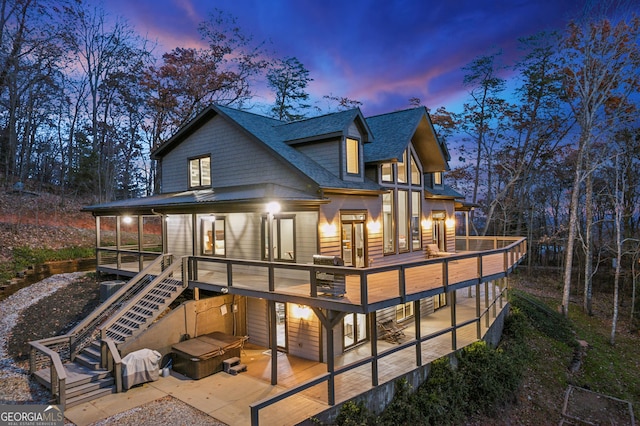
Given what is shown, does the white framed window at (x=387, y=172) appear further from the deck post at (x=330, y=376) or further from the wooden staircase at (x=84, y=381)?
the wooden staircase at (x=84, y=381)

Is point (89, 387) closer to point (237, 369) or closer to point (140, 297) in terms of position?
point (140, 297)

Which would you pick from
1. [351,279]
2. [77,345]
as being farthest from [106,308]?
[351,279]

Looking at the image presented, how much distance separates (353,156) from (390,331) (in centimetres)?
660

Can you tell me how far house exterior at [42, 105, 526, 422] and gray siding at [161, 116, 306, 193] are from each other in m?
0.06

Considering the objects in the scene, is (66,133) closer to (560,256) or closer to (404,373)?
(404,373)

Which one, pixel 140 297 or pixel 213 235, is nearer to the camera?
pixel 140 297

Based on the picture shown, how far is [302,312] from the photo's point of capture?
11688mm

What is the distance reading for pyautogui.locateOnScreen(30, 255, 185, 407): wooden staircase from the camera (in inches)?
353

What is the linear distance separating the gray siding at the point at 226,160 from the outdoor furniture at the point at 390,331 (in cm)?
596

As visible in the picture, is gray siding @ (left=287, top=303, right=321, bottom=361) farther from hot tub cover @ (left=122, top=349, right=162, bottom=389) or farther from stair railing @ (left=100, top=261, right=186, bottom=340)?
hot tub cover @ (left=122, top=349, right=162, bottom=389)

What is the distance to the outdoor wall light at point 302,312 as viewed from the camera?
11.5 meters

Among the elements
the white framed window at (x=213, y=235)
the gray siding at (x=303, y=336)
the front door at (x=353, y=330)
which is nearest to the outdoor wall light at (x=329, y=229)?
the gray siding at (x=303, y=336)

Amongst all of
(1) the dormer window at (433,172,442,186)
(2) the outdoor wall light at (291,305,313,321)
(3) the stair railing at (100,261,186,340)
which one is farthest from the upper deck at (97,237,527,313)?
(1) the dormer window at (433,172,442,186)

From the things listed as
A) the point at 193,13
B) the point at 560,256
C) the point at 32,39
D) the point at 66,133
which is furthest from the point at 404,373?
the point at 66,133
